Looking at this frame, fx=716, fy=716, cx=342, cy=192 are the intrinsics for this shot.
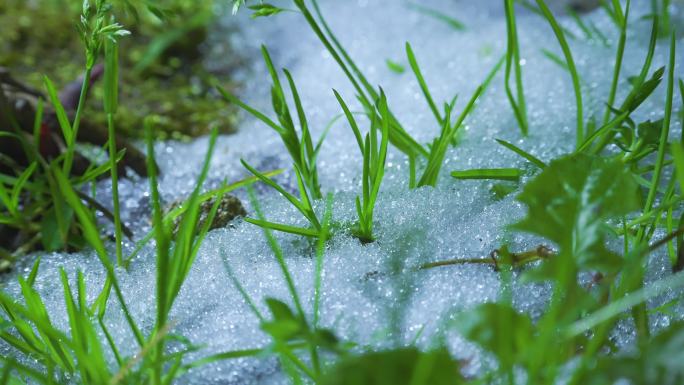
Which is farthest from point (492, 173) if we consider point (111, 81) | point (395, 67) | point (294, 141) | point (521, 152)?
point (395, 67)

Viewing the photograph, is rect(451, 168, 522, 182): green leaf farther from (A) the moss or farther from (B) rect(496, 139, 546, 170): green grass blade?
(A) the moss

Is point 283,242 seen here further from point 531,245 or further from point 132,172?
point 132,172

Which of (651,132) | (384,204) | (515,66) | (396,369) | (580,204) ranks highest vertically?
(515,66)

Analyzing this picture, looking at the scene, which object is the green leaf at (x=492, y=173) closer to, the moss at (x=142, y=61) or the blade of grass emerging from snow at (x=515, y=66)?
the blade of grass emerging from snow at (x=515, y=66)

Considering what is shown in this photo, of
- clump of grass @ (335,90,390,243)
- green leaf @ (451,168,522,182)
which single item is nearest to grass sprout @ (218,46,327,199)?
clump of grass @ (335,90,390,243)

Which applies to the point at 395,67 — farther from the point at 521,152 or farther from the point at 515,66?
the point at 521,152

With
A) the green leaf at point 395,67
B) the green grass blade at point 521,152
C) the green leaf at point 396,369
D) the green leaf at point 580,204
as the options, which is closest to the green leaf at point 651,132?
the green grass blade at point 521,152
